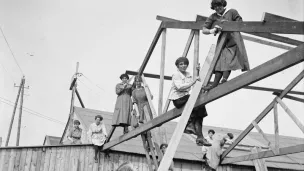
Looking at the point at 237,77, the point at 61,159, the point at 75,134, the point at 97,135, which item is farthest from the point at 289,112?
the point at 75,134

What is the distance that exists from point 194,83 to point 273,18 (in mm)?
1609

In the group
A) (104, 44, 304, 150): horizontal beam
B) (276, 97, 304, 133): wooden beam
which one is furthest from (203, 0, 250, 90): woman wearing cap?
(276, 97, 304, 133): wooden beam

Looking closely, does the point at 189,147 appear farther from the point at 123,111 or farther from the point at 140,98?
the point at 140,98

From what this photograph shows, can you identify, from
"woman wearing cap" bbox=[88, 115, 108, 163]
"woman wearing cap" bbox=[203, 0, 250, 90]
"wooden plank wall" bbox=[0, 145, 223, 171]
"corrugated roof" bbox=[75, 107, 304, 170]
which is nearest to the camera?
"woman wearing cap" bbox=[203, 0, 250, 90]

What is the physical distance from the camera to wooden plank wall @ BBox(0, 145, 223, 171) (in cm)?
1127

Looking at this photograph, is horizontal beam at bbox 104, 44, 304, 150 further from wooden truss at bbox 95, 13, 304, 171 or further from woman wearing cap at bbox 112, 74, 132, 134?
woman wearing cap at bbox 112, 74, 132, 134

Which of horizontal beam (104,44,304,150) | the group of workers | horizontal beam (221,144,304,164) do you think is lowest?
horizontal beam (221,144,304,164)

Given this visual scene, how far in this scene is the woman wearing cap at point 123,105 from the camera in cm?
1076

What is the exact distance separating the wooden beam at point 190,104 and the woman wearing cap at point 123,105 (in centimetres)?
452

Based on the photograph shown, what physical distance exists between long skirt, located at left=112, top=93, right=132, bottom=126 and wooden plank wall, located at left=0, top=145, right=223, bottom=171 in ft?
6.23

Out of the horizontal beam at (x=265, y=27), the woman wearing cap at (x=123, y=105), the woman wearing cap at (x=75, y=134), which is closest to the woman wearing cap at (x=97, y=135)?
the woman wearing cap at (x=123, y=105)

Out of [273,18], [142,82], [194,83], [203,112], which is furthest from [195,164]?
[273,18]

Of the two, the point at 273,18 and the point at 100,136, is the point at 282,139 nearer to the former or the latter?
the point at 100,136

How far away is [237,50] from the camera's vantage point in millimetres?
6332
